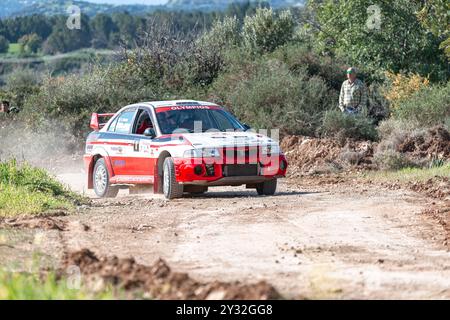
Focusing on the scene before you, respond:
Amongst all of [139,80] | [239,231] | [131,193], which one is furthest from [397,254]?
[139,80]

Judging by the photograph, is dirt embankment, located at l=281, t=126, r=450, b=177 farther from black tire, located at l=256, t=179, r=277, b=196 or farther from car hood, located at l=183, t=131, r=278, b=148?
car hood, located at l=183, t=131, r=278, b=148

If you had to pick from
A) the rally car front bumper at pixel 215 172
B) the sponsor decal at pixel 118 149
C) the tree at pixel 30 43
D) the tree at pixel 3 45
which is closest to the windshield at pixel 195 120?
the sponsor decal at pixel 118 149

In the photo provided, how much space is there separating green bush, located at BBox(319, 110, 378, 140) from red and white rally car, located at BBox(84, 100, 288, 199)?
263 inches

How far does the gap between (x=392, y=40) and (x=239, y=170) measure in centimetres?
1637

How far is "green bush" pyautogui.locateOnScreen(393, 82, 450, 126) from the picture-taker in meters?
24.6

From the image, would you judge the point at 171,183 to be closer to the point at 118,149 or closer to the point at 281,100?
the point at 118,149

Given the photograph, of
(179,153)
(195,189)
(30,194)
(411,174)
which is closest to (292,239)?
(30,194)

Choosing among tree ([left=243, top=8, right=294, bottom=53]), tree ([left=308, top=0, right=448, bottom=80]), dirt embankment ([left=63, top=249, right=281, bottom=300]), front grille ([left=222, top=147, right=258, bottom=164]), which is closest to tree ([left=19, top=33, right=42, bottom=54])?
tree ([left=243, top=8, right=294, bottom=53])

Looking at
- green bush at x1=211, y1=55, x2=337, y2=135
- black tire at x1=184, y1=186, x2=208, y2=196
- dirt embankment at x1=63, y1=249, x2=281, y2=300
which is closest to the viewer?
dirt embankment at x1=63, y1=249, x2=281, y2=300

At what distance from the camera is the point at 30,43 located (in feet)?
373

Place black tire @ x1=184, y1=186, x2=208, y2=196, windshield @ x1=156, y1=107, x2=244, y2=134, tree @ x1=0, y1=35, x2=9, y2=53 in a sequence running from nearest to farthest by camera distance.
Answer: black tire @ x1=184, y1=186, x2=208, y2=196, windshield @ x1=156, y1=107, x2=244, y2=134, tree @ x1=0, y1=35, x2=9, y2=53

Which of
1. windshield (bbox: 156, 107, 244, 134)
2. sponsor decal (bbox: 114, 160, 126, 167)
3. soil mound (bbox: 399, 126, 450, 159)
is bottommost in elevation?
soil mound (bbox: 399, 126, 450, 159)

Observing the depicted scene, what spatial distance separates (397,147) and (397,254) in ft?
41.8

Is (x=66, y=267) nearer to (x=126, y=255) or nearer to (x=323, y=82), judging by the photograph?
(x=126, y=255)
